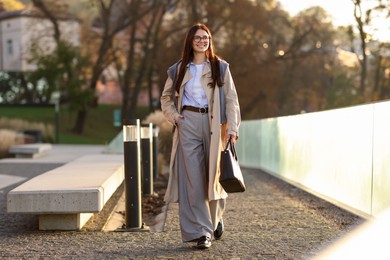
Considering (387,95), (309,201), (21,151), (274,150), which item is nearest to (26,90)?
(387,95)

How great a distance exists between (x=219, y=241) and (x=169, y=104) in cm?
126

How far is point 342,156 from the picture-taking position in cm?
958

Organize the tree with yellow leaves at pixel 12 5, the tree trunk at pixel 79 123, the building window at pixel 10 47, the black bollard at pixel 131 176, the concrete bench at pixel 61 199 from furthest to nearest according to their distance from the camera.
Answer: the building window at pixel 10 47 → the tree with yellow leaves at pixel 12 5 → the tree trunk at pixel 79 123 → the black bollard at pixel 131 176 → the concrete bench at pixel 61 199

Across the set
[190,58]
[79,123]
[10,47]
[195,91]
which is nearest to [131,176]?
[195,91]

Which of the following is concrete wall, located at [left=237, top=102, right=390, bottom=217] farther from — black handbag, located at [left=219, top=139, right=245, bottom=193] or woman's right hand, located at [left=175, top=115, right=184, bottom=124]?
woman's right hand, located at [left=175, top=115, right=184, bottom=124]

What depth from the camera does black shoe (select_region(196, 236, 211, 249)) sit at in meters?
6.28

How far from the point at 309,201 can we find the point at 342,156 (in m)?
1.12

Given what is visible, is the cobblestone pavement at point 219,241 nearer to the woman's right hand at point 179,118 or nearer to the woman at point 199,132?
the woman at point 199,132

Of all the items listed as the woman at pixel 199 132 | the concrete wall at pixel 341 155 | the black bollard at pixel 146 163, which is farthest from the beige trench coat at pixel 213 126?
the black bollard at pixel 146 163

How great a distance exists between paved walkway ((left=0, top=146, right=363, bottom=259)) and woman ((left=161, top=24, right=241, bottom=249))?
0.29 meters

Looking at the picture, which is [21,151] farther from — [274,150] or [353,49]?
[353,49]

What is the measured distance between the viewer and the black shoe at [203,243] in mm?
6277

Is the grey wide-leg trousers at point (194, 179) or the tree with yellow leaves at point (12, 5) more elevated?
the tree with yellow leaves at point (12, 5)

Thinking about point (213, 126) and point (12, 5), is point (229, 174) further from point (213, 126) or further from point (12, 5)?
point (12, 5)
